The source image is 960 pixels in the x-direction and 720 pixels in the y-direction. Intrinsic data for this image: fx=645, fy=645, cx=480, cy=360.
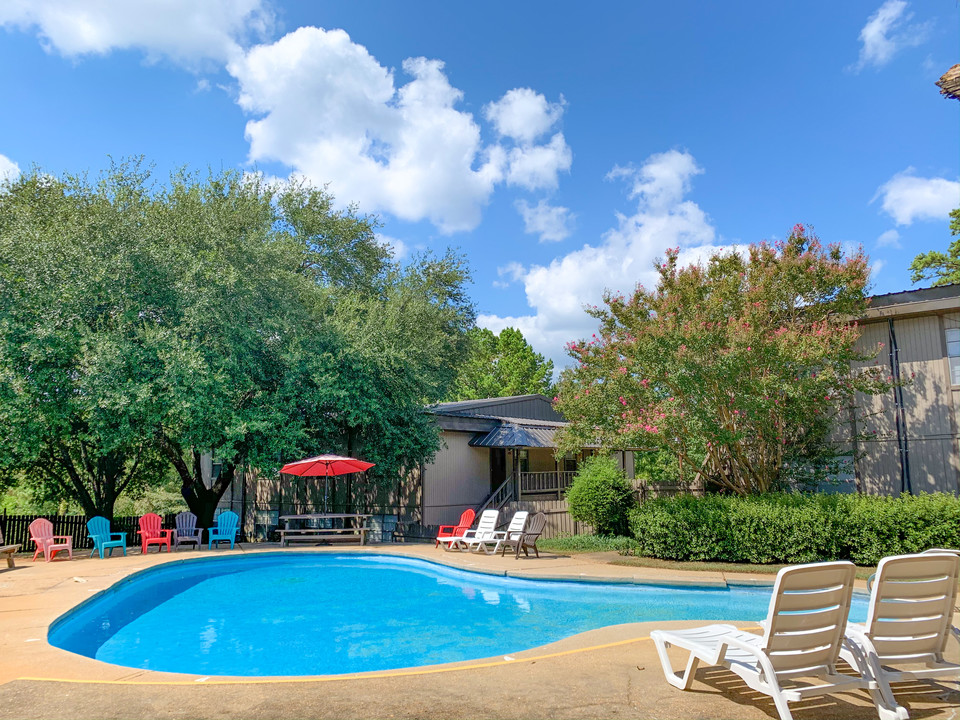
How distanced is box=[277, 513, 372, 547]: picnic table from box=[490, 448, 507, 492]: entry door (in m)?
5.70

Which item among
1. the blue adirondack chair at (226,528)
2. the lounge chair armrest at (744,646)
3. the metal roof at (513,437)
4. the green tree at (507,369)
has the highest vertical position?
the green tree at (507,369)

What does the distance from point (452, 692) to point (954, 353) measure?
1496cm

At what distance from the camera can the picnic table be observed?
17047 millimetres

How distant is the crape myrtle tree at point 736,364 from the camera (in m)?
12.0

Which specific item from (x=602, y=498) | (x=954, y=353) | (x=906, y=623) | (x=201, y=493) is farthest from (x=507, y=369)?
(x=906, y=623)

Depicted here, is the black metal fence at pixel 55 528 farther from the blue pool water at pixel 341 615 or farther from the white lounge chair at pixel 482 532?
the white lounge chair at pixel 482 532

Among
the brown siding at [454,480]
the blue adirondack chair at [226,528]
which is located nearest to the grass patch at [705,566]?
the brown siding at [454,480]

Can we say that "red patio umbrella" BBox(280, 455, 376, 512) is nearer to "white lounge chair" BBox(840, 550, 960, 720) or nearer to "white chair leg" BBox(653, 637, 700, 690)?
"white chair leg" BBox(653, 637, 700, 690)

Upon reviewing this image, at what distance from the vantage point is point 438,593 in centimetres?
1148

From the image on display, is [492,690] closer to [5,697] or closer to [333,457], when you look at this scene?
[5,697]

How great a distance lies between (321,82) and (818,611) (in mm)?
12341

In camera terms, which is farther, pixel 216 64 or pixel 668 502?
pixel 216 64

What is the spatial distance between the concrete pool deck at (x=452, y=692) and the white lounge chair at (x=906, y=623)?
0.86 feet

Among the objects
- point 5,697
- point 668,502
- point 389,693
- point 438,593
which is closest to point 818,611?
point 389,693
